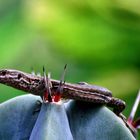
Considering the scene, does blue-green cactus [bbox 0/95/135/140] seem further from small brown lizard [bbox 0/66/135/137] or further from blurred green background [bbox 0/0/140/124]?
blurred green background [bbox 0/0/140/124]

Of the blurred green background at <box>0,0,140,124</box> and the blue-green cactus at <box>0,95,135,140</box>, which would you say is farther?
the blurred green background at <box>0,0,140,124</box>

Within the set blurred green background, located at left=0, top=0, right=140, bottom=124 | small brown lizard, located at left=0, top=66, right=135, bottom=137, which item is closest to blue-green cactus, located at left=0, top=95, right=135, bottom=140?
small brown lizard, located at left=0, top=66, right=135, bottom=137

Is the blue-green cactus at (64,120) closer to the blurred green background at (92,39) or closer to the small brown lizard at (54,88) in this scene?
the small brown lizard at (54,88)

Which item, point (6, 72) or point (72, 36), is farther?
point (72, 36)

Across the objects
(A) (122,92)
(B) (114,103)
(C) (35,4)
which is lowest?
(A) (122,92)

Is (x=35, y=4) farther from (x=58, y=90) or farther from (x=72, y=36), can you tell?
(x=58, y=90)

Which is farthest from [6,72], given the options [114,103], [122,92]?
[122,92]

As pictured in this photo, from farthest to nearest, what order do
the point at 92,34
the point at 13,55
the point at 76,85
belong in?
1. the point at 13,55
2. the point at 92,34
3. the point at 76,85

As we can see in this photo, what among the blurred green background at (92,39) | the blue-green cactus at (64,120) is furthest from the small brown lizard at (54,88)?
the blurred green background at (92,39)
